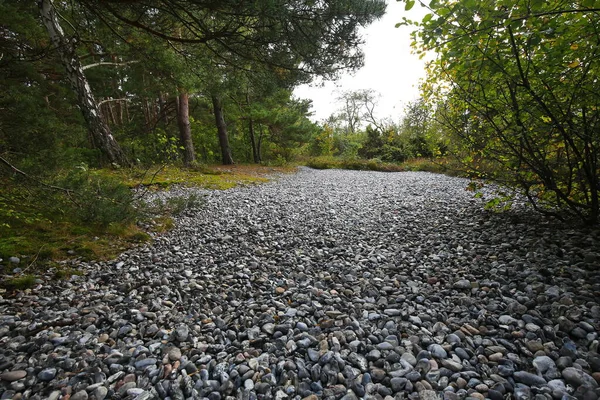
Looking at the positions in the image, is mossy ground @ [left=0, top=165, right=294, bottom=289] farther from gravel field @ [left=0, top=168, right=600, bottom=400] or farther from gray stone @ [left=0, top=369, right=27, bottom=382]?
gray stone @ [left=0, top=369, right=27, bottom=382]

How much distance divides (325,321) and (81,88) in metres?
7.78

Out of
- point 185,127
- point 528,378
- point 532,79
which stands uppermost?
point 185,127

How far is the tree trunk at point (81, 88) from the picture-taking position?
5.53 m

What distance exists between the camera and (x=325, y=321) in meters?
1.97

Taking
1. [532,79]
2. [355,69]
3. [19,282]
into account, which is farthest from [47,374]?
[355,69]

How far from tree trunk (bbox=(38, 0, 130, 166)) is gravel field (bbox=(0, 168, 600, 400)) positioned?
4.93 metres

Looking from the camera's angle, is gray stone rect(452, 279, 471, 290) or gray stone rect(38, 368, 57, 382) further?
gray stone rect(452, 279, 471, 290)

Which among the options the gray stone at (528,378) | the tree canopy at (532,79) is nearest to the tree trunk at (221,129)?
the tree canopy at (532,79)

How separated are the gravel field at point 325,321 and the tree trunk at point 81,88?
4931 millimetres

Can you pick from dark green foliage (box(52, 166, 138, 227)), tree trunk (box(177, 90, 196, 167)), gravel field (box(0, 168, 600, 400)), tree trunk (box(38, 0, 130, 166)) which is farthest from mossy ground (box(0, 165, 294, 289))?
tree trunk (box(177, 90, 196, 167))

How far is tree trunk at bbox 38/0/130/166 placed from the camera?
5.53m

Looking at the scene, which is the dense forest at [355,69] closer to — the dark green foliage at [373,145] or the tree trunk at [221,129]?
the tree trunk at [221,129]

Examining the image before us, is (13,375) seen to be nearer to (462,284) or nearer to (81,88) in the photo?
(462,284)

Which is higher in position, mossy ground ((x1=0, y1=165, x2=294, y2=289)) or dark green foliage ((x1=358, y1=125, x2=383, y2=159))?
dark green foliage ((x1=358, y1=125, x2=383, y2=159))
